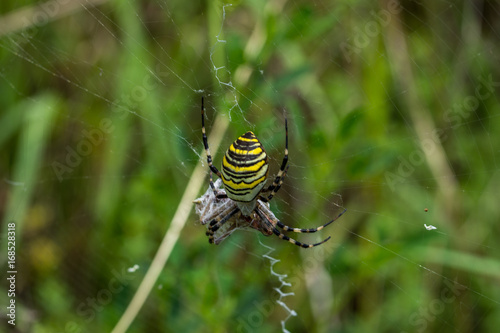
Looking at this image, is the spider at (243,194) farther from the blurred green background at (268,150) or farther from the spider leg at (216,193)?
the blurred green background at (268,150)

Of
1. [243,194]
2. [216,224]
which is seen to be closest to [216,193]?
[216,224]

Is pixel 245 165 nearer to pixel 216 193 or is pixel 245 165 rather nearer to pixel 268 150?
pixel 268 150

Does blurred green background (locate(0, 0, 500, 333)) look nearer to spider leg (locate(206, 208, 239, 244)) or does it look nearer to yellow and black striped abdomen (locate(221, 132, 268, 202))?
spider leg (locate(206, 208, 239, 244))

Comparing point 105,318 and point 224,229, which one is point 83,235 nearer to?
point 105,318

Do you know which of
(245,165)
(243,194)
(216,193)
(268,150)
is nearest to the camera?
(245,165)

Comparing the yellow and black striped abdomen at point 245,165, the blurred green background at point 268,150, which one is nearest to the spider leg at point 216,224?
the blurred green background at point 268,150

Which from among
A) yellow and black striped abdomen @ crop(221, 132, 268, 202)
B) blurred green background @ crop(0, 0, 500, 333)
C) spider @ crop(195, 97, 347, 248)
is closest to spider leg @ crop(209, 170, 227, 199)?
spider @ crop(195, 97, 347, 248)
